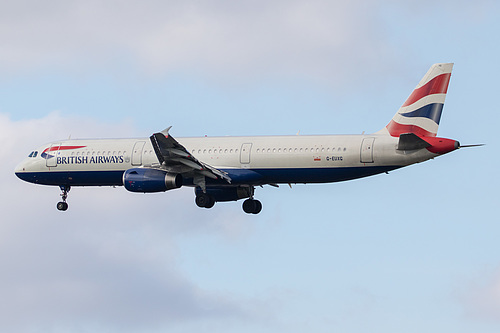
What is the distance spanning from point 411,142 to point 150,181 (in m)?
14.1

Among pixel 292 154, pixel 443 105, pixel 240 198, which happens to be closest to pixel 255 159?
pixel 292 154

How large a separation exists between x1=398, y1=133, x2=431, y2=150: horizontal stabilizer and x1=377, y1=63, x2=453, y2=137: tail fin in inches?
57.8

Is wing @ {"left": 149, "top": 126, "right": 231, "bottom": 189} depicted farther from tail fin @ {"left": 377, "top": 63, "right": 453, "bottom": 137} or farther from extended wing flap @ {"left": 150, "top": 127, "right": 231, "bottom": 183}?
tail fin @ {"left": 377, "top": 63, "right": 453, "bottom": 137}

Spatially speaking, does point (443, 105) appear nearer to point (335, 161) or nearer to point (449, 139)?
point (449, 139)

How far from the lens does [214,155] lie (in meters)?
54.9

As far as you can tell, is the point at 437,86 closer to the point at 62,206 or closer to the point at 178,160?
the point at 178,160

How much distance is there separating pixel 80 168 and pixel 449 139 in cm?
2159

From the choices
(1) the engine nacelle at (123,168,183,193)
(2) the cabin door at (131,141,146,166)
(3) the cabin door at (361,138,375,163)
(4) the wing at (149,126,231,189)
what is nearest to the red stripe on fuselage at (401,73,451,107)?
(3) the cabin door at (361,138,375,163)

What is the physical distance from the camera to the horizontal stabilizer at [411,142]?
49.0 m

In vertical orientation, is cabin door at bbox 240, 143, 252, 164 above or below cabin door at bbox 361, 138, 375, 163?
above

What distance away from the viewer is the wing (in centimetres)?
5159

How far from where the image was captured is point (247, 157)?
53.5 meters

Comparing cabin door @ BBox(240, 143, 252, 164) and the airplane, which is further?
cabin door @ BBox(240, 143, 252, 164)

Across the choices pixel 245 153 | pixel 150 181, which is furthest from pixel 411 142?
pixel 150 181
